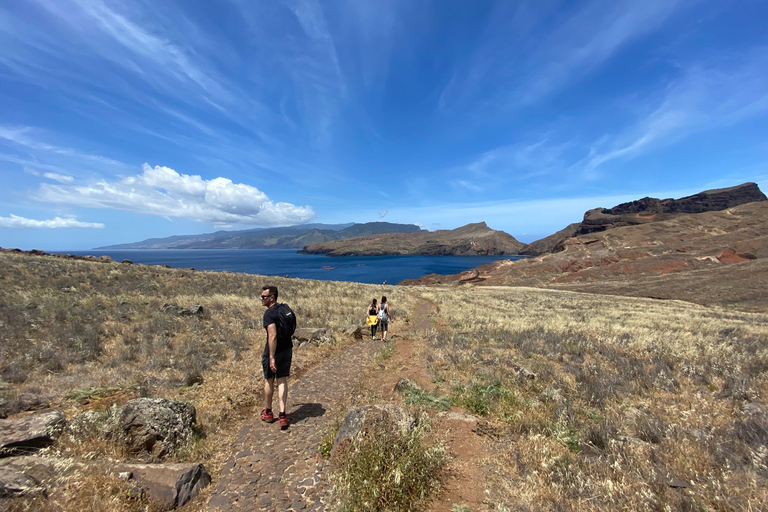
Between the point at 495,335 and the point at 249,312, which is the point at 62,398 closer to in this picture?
the point at 249,312

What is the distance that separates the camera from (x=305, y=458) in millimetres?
4914

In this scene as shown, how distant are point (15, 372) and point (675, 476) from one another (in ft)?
42.5

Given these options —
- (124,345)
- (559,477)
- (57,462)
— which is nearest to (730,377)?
(559,477)

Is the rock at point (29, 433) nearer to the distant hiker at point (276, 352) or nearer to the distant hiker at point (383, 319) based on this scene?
the distant hiker at point (276, 352)

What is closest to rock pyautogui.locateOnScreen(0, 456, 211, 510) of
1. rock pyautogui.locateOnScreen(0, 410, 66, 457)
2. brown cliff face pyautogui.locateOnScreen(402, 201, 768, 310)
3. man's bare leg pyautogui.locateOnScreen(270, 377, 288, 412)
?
rock pyautogui.locateOnScreen(0, 410, 66, 457)

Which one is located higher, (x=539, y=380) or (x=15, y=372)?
(x=15, y=372)

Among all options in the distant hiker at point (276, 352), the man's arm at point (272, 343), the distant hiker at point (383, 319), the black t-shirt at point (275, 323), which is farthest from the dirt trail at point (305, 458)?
the distant hiker at point (383, 319)

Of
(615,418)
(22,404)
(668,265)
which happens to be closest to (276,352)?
(22,404)

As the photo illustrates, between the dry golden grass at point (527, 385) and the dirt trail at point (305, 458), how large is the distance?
12.8 inches

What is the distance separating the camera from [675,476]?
147 inches

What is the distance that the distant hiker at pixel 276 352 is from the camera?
598cm

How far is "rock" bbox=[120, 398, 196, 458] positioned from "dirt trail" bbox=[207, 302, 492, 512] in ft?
3.05

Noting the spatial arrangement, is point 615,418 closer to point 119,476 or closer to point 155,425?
point 119,476

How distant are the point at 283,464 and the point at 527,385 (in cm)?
553
